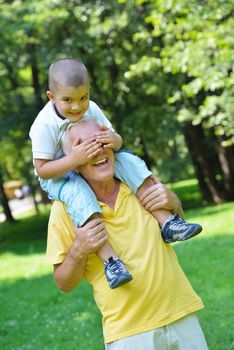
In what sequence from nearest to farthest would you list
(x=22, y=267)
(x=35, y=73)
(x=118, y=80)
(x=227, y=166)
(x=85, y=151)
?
(x=85, y=151) < (x=22, y=267) < (x=227, y=166) < (x=118, y=80) < (x=35, y=73)

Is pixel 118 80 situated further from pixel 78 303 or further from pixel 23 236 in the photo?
pixel 78 303

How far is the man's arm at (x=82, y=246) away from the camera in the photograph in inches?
90.1

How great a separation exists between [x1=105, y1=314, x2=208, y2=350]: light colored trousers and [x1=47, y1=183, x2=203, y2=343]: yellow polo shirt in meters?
0.03

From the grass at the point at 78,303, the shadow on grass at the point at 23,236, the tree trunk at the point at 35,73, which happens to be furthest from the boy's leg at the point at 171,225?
the tree trunk at the point at 35,73

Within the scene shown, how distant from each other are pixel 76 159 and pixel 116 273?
0.50 meters

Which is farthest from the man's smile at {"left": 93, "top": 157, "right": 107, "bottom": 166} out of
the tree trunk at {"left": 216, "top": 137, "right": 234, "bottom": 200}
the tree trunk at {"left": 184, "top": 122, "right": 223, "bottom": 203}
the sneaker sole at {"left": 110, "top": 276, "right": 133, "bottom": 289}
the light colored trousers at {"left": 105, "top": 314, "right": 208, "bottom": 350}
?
the tree trunk at {"left": 184, "top": 122, "right": 223, "bottom": 203}

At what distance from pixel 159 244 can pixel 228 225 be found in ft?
31.9

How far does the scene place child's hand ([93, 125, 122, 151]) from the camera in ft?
7.66

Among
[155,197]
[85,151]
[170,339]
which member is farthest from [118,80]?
[170,339]

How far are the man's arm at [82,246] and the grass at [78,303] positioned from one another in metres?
3.01

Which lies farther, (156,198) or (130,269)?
(156,198)

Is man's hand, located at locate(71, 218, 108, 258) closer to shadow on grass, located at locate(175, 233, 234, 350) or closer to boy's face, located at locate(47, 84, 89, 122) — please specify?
boy's face, located at locate(47, 84, 89, 122)

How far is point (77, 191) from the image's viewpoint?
7.73 feet

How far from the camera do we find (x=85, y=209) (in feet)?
7.59
